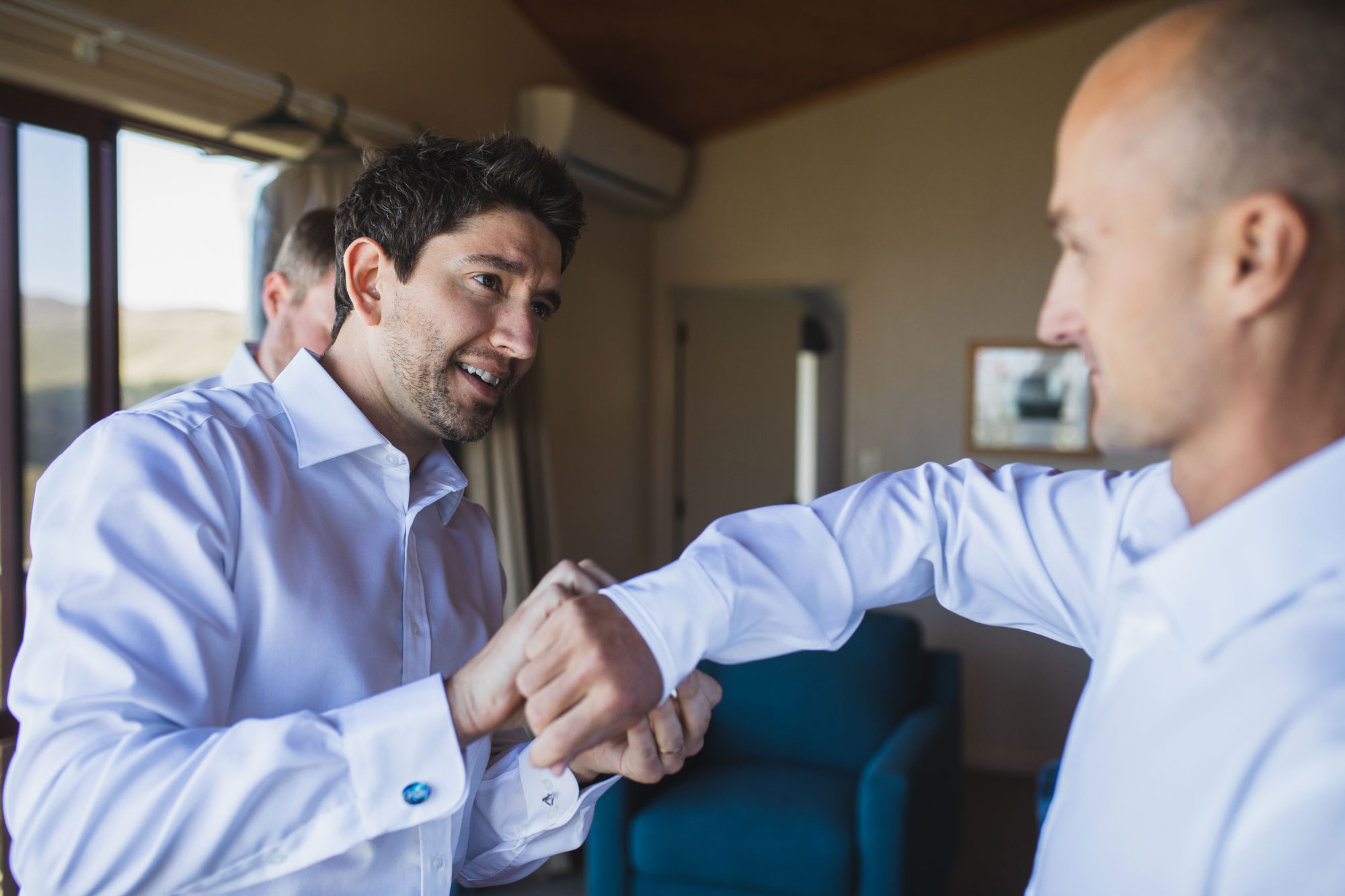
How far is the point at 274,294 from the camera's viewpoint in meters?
2.14

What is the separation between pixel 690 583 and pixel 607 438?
3967mm

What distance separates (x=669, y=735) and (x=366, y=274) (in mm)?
717

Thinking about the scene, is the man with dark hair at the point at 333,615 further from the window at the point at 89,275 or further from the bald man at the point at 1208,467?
the window at the point at 89,275

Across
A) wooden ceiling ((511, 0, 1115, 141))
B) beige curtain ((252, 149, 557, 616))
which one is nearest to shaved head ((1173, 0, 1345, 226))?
beige curtain ((252, 149, 557, 616))

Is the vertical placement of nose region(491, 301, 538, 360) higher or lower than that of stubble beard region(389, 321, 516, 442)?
higher

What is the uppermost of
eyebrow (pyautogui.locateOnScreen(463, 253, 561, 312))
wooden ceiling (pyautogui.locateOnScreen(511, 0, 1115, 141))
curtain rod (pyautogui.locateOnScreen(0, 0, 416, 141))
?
wooden ceiling (pyautogui.locateOnScreen(511, 0, 1115, 141))

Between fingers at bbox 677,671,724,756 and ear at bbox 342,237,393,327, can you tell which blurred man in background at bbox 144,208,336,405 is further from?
fingers at bbox 677,671,724,756

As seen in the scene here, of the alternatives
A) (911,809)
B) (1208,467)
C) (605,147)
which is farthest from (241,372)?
(605,147)

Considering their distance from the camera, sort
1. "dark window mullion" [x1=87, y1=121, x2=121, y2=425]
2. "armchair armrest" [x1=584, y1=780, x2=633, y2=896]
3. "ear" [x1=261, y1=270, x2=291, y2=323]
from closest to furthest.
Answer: "ear" [x1=261, y1=270, x2=291, y2=323] < "dark window mullion" [x1=87, y1=121, x2=121, y2=425] < "armchair armrest" [x1=584, y1=780, x2=633, y2=896]

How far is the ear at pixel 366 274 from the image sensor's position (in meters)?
1.24

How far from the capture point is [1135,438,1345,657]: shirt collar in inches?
25.1

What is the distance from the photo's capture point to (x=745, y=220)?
201 inches

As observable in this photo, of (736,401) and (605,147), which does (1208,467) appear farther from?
(736,401)

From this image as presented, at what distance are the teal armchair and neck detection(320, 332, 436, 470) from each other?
6.07 ft
